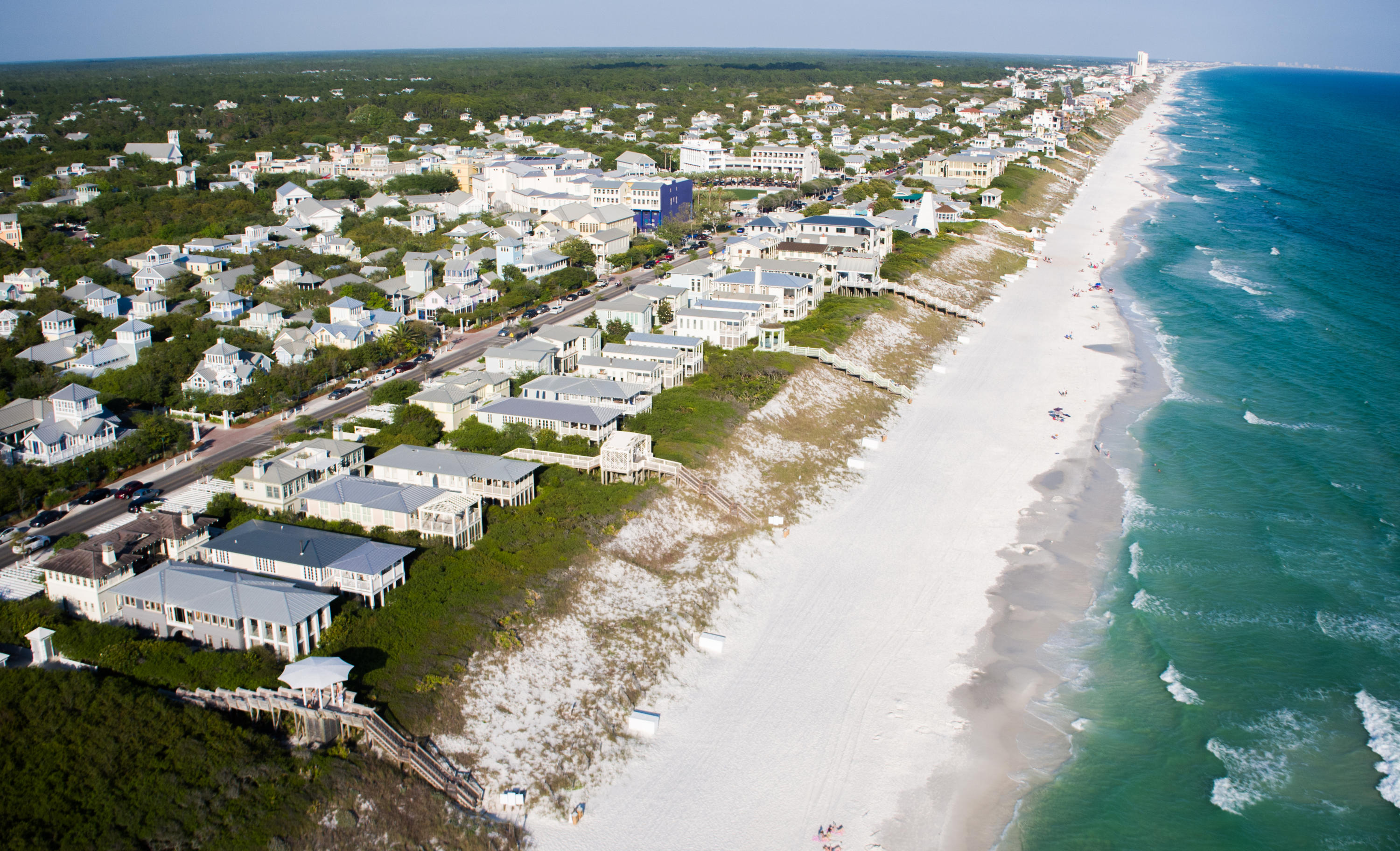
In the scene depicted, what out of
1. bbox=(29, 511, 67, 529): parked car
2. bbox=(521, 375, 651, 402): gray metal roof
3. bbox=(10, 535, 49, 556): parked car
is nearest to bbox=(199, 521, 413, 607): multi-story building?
bbox=(10, 535, 49, 556): parked car

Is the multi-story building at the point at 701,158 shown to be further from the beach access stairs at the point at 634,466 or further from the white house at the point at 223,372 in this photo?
the beach access stairs at the point at 634,466

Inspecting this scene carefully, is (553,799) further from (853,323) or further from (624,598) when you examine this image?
(853,323)

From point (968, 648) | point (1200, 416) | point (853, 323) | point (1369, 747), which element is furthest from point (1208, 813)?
point (853, 323)

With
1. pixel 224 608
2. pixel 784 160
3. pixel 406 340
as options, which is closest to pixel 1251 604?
pixel 224 608

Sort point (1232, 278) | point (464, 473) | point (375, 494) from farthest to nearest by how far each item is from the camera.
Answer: point (1232, 278), point (464, 473), point (375, 494)

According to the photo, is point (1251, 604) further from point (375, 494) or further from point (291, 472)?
point (291, 472)

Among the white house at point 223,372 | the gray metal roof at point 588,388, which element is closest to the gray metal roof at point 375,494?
the gray metal roof at point 588,388
